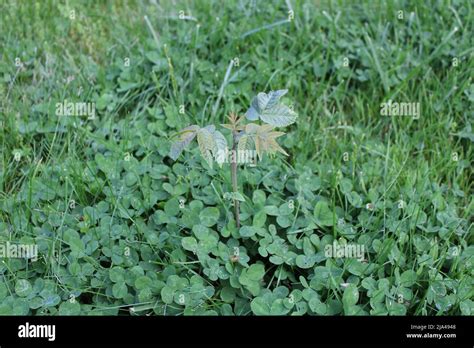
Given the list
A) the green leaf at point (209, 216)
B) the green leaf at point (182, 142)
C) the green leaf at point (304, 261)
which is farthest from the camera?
the green leaf at point (209, 216)

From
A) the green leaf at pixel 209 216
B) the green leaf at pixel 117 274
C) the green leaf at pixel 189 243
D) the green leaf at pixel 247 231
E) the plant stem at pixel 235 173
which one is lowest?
the green leaf at pixel 117 274

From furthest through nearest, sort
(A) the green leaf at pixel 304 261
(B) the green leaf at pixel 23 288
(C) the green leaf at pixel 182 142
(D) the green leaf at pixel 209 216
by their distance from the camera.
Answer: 1. (D) the green leaf at pixel 209 216
2. (A) the green leaf at pixel 304 261
3. (B) the green leaf at pixel 23 288
4. (C) the green leaf at pixel 182 142

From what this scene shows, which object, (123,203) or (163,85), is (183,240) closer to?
(123,203)

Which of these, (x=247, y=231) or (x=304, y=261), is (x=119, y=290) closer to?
(x=247, y=231)

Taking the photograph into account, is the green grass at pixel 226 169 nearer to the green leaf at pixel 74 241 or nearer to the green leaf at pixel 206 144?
the green leaf at pixel 74 241

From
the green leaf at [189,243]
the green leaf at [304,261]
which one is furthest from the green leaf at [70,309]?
the green leaf at [304,261]

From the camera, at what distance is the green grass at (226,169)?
2.70m

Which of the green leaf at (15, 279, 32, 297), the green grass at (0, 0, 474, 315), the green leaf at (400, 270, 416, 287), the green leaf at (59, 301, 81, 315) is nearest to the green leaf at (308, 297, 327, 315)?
the green grass at (0, 0, 474, 315)

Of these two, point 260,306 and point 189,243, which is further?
point 189,243

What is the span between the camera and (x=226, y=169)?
3.12 m

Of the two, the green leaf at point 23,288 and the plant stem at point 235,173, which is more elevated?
the plant stem at point 235,173

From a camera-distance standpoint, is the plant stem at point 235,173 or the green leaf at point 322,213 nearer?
the plant stem at point 235,173

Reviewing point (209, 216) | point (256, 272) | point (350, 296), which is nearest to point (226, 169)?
point (209, 216)
